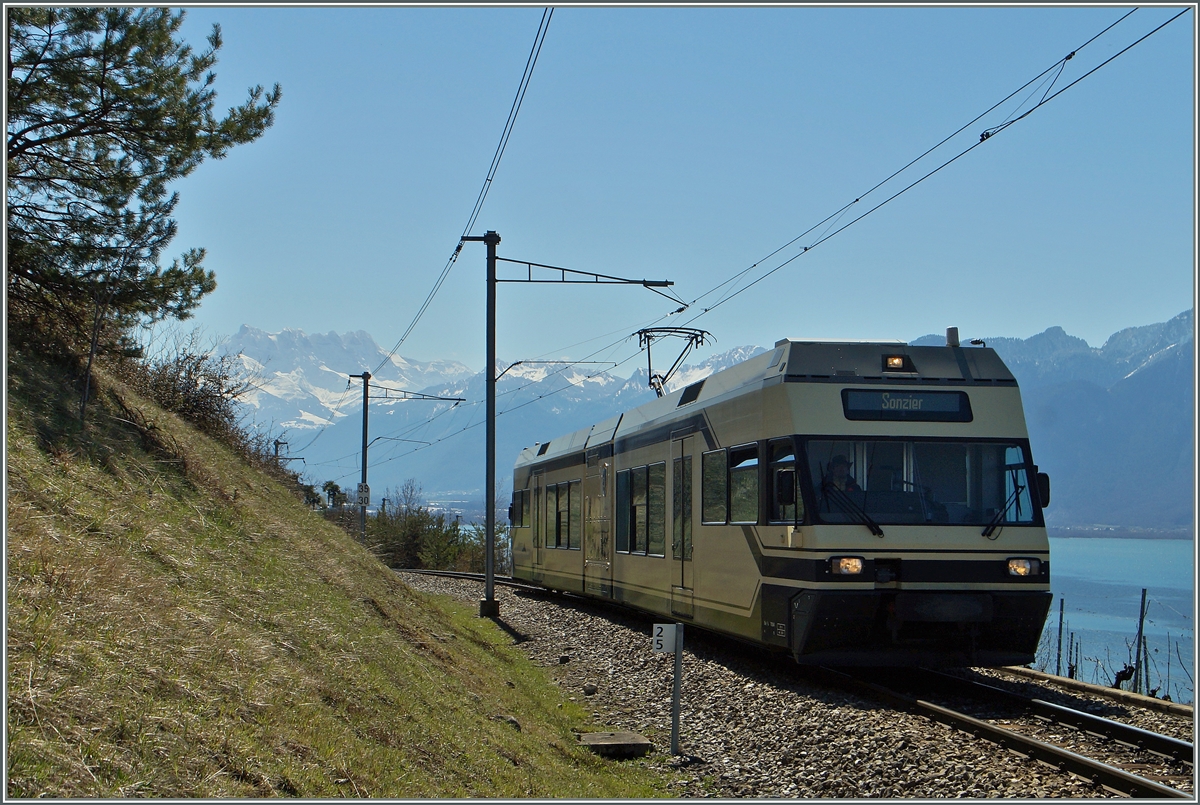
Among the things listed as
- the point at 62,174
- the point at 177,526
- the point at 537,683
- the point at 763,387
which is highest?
the point at 62,174

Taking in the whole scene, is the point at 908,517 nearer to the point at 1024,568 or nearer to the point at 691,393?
the point at 1024,568

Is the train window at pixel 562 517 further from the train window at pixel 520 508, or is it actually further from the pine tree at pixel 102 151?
the pine tree at pixel 102 151

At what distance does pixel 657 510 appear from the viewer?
15445mm

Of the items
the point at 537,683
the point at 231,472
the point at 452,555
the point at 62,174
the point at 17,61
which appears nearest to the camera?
the point at 17,61

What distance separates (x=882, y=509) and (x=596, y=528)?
9.25 meters

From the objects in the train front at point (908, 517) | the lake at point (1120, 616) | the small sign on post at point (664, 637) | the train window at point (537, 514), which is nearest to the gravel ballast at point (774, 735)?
the small sign on post at point (664, 637)

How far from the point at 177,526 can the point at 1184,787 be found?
851 centimetres

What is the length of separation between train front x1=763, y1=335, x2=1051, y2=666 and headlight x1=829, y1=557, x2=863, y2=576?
0.05 ft

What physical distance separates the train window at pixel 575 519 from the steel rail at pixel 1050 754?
36.4 ft

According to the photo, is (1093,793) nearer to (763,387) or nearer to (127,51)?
(763,387)

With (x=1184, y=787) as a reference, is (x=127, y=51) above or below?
above

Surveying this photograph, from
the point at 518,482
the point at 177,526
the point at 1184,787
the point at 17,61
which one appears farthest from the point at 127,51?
the point at 518,482

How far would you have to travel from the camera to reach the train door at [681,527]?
45.8 ft

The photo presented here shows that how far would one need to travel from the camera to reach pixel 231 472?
605 inches
